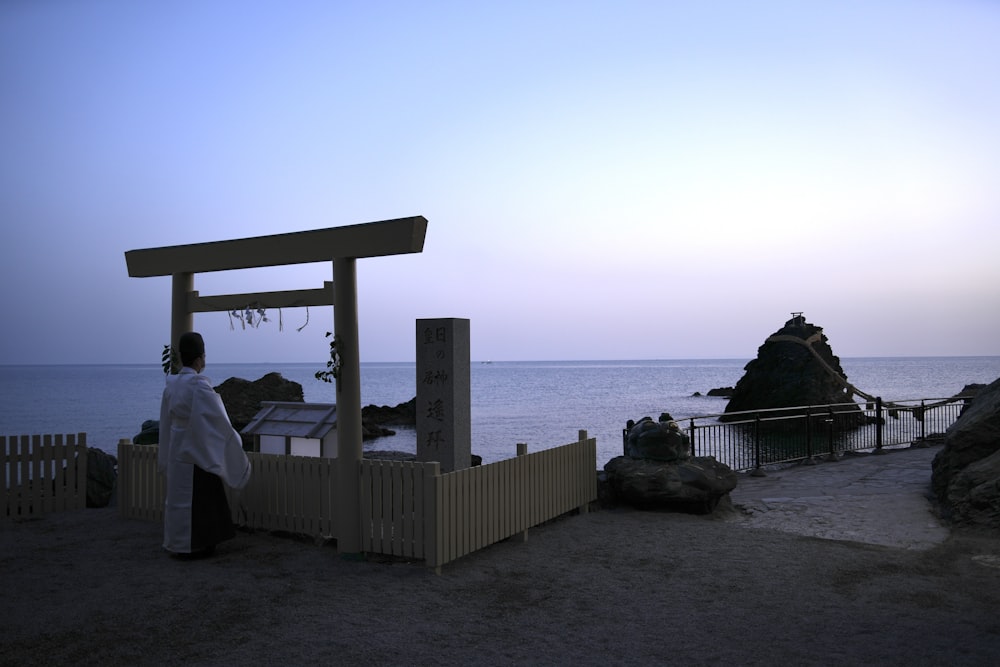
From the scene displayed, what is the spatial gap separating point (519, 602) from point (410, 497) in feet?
5.45

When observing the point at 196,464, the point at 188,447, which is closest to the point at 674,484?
the point at 196,464

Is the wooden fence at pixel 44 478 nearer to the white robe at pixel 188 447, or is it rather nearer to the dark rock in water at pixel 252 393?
the white robe at pixel 188 447

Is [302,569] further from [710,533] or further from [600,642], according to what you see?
[710,533]

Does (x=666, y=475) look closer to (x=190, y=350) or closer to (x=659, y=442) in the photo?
(x=659, y=442)

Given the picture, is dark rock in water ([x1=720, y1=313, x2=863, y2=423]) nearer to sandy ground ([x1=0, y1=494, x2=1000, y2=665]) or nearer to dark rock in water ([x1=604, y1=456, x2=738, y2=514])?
dark rock in water ([x1=604, y1=456, x2=738, y2=514])

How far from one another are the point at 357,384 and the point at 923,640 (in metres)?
5.63

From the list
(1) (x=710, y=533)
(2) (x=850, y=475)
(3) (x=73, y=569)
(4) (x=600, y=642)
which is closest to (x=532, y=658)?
(4) (x=600, y=642)

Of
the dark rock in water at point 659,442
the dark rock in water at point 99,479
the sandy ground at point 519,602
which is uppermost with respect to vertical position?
the dark rock in water at point 659,442

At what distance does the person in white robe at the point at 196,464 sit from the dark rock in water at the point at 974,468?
8754mm

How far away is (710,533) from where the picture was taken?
27.9ft

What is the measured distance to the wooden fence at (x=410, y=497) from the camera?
276 inches

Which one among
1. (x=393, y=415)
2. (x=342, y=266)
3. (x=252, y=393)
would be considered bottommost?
(x=393, y=415)

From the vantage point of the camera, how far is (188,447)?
7.39 m

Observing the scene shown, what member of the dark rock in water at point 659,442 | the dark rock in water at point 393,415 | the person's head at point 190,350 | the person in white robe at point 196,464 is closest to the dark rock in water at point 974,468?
the dark rock in water at point 659,442
